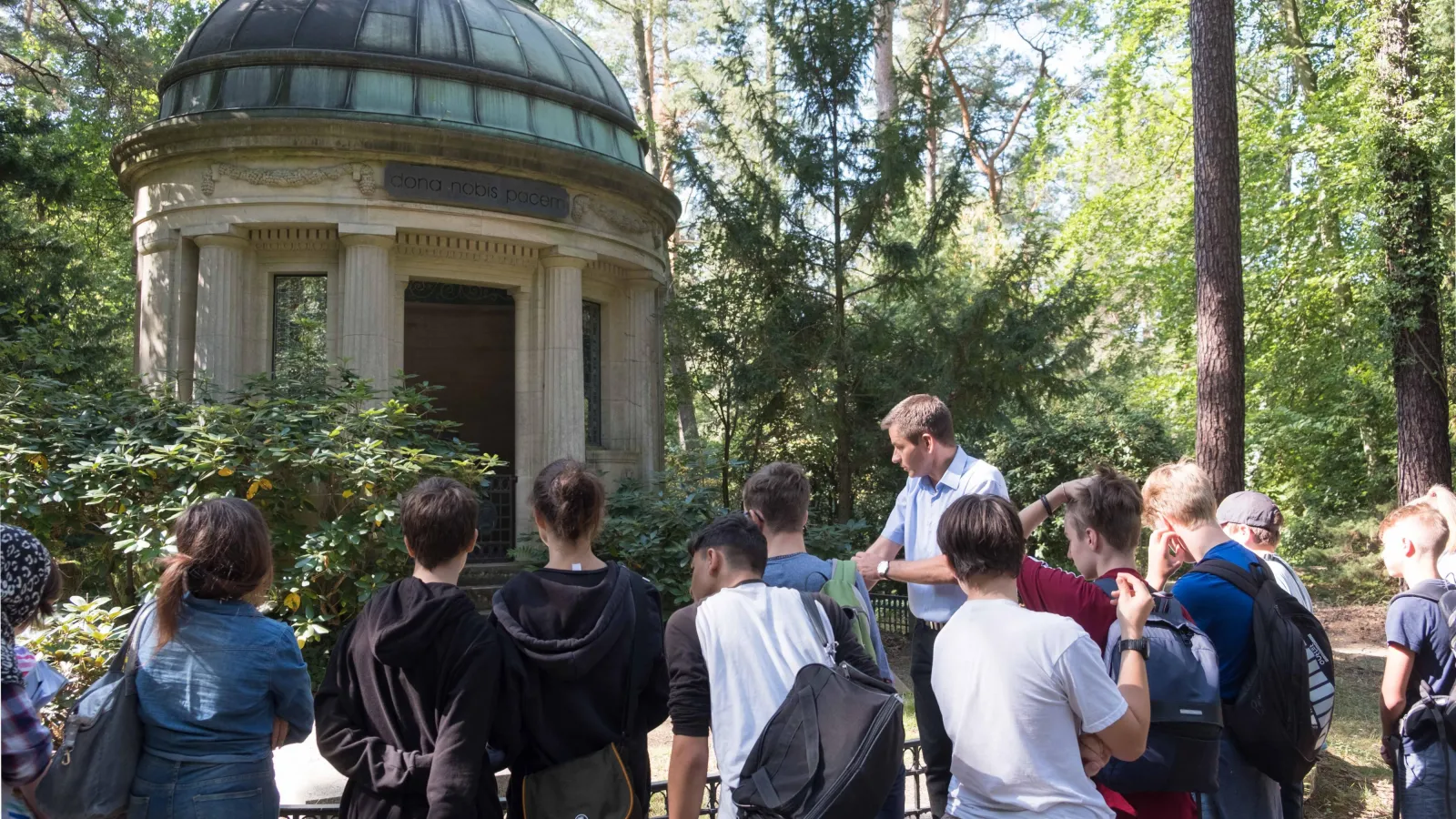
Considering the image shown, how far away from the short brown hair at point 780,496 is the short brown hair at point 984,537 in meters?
0.68

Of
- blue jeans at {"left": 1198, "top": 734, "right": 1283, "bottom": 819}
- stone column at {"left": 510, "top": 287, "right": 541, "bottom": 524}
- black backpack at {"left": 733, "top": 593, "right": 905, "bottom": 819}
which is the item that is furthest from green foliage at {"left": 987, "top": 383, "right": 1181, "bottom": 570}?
black backpack at {"left": 733, "top": 593, "right": 905, "bottom": 819}

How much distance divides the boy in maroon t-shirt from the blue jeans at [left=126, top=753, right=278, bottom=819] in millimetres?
2387

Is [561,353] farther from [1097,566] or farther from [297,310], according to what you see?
[1097,566]

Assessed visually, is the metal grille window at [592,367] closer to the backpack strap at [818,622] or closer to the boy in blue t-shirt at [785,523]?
the boy in blue t-shirt at [785,523]

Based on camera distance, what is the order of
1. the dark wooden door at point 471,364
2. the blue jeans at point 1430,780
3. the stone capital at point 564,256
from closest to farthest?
the blue jeans at point 1430,780 < the stone capital at point 564,256 < the dark wooden door at point 471,364

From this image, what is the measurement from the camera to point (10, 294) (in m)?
13.0

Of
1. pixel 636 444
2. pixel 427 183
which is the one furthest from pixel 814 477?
pixel 427 183

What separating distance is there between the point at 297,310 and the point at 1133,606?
38.7ft

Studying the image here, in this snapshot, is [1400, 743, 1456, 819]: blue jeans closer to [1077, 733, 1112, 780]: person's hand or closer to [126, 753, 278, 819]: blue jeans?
[1077, 733, 1112, 780]: person's hand

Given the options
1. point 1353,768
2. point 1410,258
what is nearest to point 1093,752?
point 1353,768

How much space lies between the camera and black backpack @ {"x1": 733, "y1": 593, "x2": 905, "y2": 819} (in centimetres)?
263

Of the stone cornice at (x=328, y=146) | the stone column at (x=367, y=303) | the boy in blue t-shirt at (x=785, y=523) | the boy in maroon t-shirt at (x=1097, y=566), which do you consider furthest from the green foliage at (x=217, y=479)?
the boy in maroon t-shirt at (x=1097, y=566)

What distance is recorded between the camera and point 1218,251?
819cm

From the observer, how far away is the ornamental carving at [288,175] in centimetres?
1191
